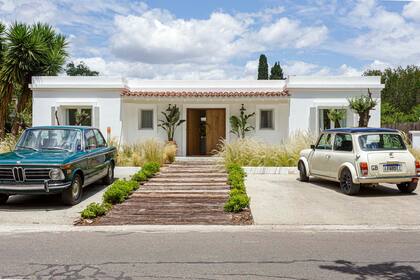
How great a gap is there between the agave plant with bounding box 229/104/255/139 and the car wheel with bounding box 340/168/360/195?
887 centimetres

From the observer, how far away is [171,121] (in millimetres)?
19672

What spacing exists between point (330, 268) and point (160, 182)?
26.5 ft

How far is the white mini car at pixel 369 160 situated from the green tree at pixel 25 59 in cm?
1430

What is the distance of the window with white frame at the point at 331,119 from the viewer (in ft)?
61.4

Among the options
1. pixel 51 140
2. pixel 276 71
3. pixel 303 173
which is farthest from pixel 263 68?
pixel 51 140

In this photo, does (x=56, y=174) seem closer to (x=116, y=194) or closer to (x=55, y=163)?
(x=55, y=163)

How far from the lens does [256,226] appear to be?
791 centimetres

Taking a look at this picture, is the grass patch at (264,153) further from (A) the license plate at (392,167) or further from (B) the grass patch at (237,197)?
(A) the license plate at (392,167)

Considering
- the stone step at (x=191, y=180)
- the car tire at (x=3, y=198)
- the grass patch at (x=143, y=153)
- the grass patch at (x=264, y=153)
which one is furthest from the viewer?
the grass patch at (x=143, y=153)

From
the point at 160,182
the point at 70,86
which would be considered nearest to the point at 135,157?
the point at 160,182

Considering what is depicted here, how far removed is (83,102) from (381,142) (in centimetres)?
1254

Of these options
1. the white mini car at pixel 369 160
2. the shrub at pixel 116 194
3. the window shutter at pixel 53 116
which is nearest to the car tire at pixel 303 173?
the white mini car at pixel 369 160

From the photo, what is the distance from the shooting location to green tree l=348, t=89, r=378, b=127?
56.4 feet

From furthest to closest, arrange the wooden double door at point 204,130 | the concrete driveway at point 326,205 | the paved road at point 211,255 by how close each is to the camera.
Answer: the wooden double door at point 204,130 → the concrete driveway at point 326,205 → the paved road at point 211,255
